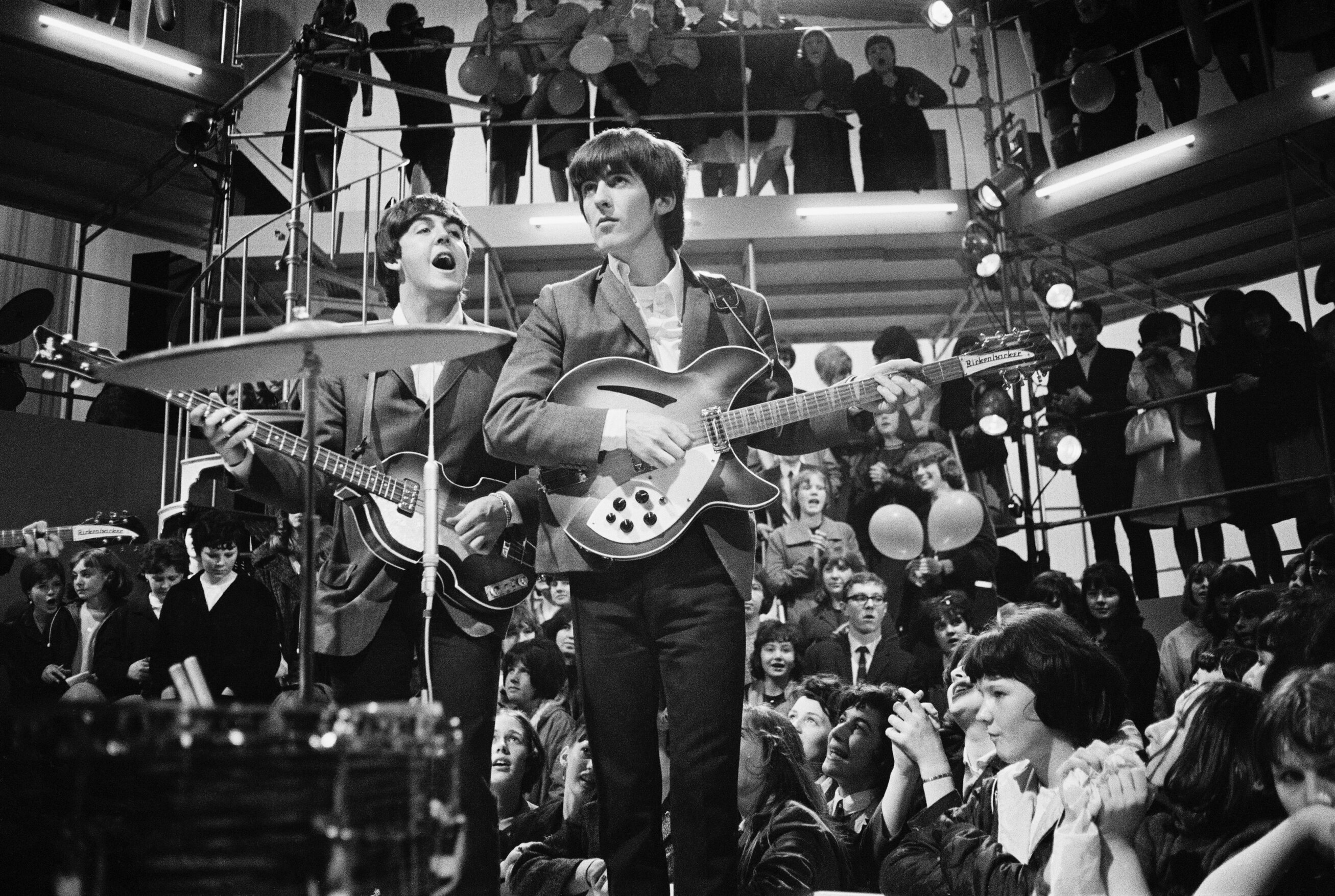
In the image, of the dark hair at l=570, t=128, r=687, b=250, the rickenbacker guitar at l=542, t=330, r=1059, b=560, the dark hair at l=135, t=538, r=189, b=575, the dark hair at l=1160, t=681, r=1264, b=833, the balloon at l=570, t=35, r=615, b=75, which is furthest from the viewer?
the balloon at l=570, t=35, r=615, b=75

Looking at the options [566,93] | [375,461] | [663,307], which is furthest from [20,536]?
[663,307]

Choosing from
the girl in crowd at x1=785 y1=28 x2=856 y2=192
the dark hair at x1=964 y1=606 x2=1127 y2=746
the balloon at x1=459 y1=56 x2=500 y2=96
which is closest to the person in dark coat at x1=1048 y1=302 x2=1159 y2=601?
the girl in crowd at x1=785 y1=28 x2=856 y2=192

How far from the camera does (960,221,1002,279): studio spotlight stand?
8383 millimetres

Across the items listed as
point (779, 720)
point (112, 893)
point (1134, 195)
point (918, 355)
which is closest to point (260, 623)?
point (779, 720)

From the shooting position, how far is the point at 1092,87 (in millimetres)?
8375

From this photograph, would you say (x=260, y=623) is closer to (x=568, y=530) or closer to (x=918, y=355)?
(x=568, y=530)

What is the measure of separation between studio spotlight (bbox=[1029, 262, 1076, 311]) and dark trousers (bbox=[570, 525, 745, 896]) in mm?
6345

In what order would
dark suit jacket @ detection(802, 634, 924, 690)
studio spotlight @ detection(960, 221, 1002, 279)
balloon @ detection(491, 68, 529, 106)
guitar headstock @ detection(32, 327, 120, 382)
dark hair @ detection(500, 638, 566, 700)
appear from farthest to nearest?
balloon @ detection(491, 68, 529, 106), studio spotlight @ detection(960, 221, 1002, 279), dark hair @ detection(500, 638, 566, 700), dark suit jacket @ detection(802, 634, 924, 690), guitar headstock @ detection(32, 327, 120, 382)

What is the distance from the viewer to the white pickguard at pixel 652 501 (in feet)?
8.76

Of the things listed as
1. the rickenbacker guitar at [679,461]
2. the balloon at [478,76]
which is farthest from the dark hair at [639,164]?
the balloon at [478,76]

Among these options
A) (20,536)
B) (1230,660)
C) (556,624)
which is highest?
(20,536)

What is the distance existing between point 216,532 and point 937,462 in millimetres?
3942

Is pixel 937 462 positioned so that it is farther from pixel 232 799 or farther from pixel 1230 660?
pixel 232 799

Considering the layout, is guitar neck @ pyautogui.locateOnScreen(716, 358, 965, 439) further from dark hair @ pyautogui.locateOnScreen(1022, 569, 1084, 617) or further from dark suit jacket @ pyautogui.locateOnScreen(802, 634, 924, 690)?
dark hair @ pyautogui.locateOnScreen(1022, 569, 1084, 617)
